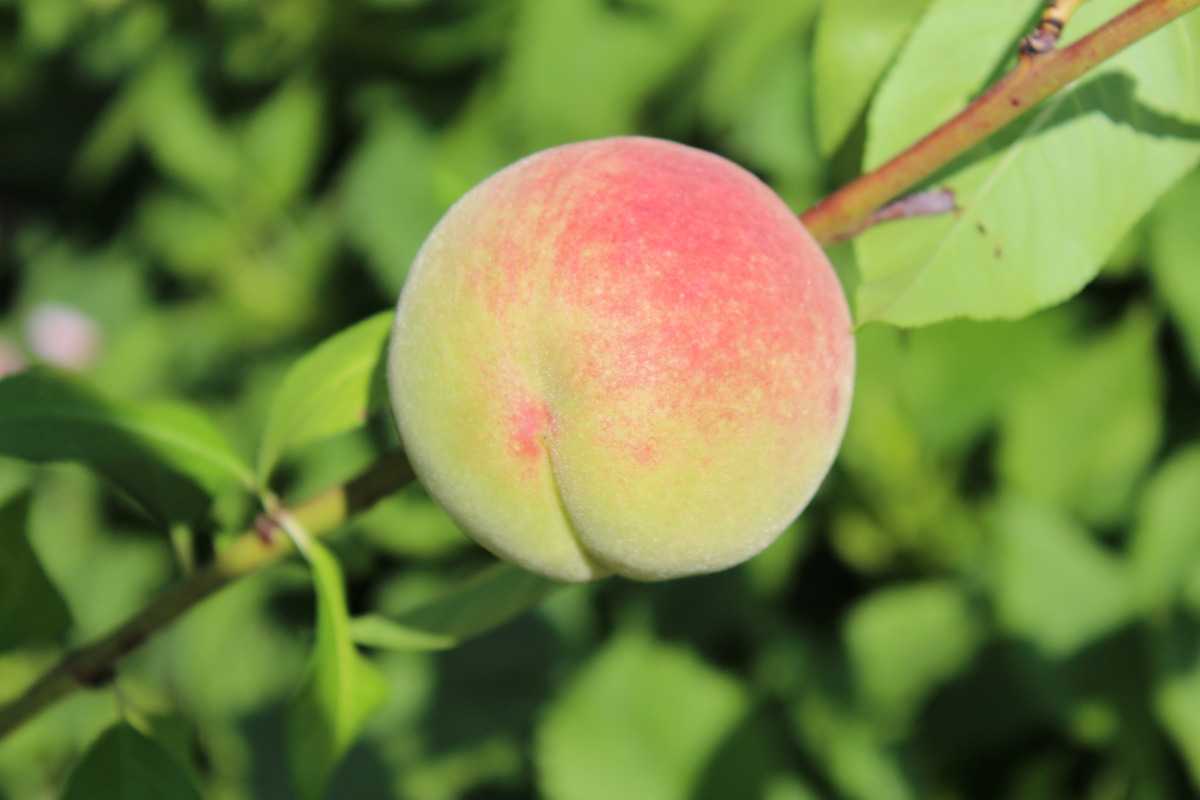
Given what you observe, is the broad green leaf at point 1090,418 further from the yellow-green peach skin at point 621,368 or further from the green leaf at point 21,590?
the green leaf at point 21,590

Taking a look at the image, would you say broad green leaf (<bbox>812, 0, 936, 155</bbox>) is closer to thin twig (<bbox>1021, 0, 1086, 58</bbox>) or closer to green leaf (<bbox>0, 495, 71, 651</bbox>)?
thin twig (<bbox>1021, 0, 1086, 58</bbox>)

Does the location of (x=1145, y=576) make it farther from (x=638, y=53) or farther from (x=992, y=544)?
(x=638, y=53)

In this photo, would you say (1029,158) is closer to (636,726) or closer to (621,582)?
(636,726)

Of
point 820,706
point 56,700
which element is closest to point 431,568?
point 820,706

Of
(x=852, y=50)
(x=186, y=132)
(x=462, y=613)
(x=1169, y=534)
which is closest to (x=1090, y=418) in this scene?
(x=1169, y=534)

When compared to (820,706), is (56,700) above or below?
above
